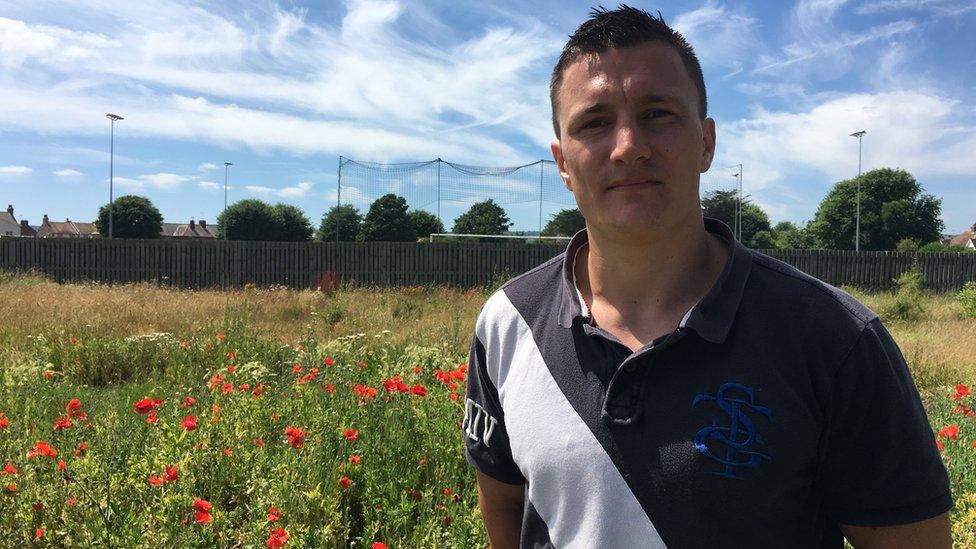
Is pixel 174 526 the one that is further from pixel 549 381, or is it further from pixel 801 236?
pixel 801 236

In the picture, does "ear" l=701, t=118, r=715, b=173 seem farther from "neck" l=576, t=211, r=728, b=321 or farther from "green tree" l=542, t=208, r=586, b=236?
"green tree" l=542, t=208, r=586, b=236

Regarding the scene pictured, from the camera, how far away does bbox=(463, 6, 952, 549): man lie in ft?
3.53

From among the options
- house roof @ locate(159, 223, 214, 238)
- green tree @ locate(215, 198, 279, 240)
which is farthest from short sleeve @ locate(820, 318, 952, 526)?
house roof @ locate(159, 223, 214, 238)

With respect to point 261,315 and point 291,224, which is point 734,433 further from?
point 291,224

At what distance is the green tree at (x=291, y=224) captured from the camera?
4616cm

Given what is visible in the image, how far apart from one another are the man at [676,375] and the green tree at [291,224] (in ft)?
153

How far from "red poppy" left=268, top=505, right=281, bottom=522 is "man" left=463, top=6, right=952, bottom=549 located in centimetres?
130

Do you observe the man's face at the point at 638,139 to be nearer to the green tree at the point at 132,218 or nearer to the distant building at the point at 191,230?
the green tree at the point at 132,218

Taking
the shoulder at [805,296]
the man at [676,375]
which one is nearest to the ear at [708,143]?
the man at [676,375]

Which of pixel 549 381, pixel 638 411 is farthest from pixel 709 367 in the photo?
pixel 549 381

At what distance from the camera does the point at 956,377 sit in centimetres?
667

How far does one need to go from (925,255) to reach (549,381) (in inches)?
924

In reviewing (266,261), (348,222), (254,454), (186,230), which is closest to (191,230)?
(186,230)

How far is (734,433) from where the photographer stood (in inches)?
43.1
